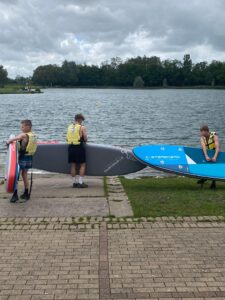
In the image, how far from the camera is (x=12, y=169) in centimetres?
884

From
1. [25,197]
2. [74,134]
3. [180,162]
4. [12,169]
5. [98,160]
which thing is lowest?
[25,197]

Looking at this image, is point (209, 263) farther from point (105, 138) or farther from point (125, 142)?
point (105, 138)

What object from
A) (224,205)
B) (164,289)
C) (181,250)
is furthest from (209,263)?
(224,205)

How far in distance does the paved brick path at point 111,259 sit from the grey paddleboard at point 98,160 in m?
3.84

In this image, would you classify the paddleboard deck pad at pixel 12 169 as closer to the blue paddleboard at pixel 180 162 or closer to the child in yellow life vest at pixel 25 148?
the child in yellow life vest at pixel 25 148

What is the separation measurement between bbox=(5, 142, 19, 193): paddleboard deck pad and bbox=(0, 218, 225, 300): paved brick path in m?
1.19

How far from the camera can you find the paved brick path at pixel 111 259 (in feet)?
16.6

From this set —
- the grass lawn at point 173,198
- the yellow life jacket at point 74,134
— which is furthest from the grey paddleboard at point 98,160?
the yellow life jacket at point 74,134

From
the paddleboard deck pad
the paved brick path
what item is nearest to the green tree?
the paddleboard deck pad

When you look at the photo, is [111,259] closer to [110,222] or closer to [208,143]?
[110,222]

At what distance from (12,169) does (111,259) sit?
3.59 m

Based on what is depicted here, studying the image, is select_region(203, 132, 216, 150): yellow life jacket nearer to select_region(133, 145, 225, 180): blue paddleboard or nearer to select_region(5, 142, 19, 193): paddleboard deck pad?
select_region(133, 145, 225, 180): blue paddleboard

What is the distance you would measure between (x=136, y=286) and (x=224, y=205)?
3.93 meters

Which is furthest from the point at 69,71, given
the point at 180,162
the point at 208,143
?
the point at 180,162
